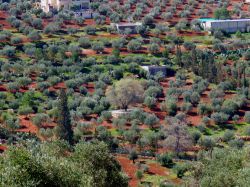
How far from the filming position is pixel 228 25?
107750 mm

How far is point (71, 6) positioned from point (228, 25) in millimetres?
30545

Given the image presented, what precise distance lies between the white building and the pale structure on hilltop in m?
22.3

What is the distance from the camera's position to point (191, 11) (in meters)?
119

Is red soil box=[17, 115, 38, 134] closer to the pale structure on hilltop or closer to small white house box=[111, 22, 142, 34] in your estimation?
small white house box=[111, 22, 142, 34]

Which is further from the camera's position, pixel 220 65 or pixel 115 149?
pixel 220 65

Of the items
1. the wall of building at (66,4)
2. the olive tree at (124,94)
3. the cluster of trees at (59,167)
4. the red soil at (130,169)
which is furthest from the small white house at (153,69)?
the cluster of trees at (59,167)

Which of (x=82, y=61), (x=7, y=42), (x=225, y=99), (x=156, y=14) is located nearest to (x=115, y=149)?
(x=225, y=99)

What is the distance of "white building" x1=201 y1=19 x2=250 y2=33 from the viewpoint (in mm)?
106500

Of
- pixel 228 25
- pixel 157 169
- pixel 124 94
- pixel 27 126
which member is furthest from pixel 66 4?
pixel 157 169

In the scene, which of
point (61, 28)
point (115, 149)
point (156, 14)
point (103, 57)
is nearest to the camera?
point (115, 149)

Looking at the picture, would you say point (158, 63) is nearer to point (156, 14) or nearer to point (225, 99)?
point (225, 99)

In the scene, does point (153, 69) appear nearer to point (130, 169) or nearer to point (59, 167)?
point (130, 169)

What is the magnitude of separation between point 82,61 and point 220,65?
19852 millimetres

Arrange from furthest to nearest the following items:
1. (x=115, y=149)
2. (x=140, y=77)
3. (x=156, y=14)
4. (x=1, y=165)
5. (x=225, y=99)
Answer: (x=156, y=14), (x=140, y=77), (x=225, y=99), (x=115, y=149), (x=1, y=165)
